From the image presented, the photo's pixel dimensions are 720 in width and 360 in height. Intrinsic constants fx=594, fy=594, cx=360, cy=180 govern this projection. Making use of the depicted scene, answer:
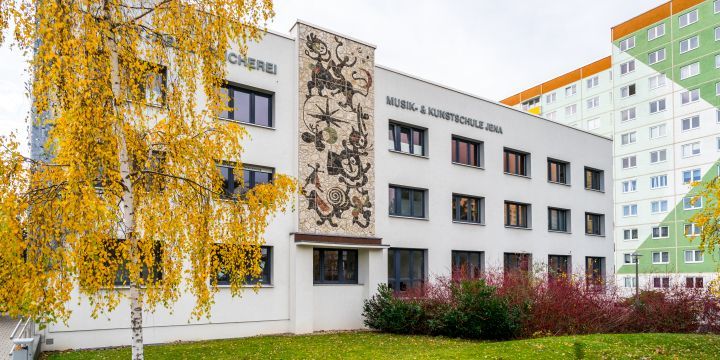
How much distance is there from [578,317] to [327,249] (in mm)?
8175

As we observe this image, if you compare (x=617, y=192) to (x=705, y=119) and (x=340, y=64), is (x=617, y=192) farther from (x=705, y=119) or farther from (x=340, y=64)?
(x=340, y=64)

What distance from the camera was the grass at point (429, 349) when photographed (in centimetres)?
1319

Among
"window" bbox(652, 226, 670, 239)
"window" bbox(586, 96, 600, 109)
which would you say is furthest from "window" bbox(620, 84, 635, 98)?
"window" bbox(652, 226, 670, 239)

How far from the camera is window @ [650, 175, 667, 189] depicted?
5738cm

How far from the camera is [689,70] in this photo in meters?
55.0

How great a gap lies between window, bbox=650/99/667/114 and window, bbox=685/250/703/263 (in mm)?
13985

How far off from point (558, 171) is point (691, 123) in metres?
32.4

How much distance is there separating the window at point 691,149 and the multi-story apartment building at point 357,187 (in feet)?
109

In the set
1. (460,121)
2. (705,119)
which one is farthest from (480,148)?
(705,119)

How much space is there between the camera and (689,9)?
5484 centimetres

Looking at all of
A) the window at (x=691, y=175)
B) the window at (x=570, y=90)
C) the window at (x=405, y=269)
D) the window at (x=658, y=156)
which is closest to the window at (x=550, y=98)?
the window at (x=570, y=90)

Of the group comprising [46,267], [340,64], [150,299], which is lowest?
[150,299]

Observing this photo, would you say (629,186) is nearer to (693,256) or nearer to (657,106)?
(657,106)

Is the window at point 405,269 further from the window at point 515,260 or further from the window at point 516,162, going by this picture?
the window at point 516,162
